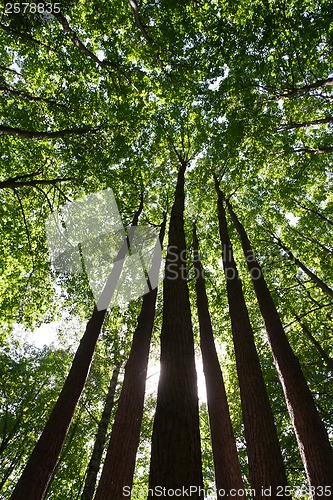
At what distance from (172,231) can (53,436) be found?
5419 millimetres

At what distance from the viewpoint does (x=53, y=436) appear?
618 centimetres

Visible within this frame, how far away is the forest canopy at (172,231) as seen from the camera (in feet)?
17.2

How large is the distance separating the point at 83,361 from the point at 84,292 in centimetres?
595

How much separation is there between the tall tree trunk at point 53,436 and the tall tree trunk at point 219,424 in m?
3.52

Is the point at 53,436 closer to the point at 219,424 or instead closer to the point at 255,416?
the point at 219,424

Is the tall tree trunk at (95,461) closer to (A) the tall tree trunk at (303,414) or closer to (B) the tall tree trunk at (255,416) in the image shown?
(B) the tall tree trunk at (255,416)

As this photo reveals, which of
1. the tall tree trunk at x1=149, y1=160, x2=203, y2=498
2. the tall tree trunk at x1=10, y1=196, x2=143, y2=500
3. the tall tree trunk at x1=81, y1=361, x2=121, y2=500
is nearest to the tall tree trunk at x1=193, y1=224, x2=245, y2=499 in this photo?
the tall tree trunk at x1=10, y1=196, x2=143, y2=500

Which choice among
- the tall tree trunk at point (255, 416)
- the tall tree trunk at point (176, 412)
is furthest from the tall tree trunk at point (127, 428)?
the tall tree trunk at point (176, 412)

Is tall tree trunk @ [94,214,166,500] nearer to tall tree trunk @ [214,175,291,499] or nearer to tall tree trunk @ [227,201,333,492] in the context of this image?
tall tree trunk @ [214,175,291,499]

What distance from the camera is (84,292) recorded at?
1338 centimetres

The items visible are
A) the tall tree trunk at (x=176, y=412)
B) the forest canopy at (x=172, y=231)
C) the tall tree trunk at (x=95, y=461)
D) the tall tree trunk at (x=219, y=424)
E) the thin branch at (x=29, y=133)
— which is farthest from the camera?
the tall tree trunk at (x=95, y=461)

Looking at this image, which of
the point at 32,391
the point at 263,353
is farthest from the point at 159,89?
the point at 32,391

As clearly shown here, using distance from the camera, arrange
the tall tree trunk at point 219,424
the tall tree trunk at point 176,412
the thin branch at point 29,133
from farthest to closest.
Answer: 1. the thin branch at point 29,133
2. the tall tree trunk at point 219,424
3. the tall tree trunk at point 176,412

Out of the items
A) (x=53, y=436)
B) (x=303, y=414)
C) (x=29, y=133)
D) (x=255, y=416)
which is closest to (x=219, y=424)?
(x=255, y=416)
